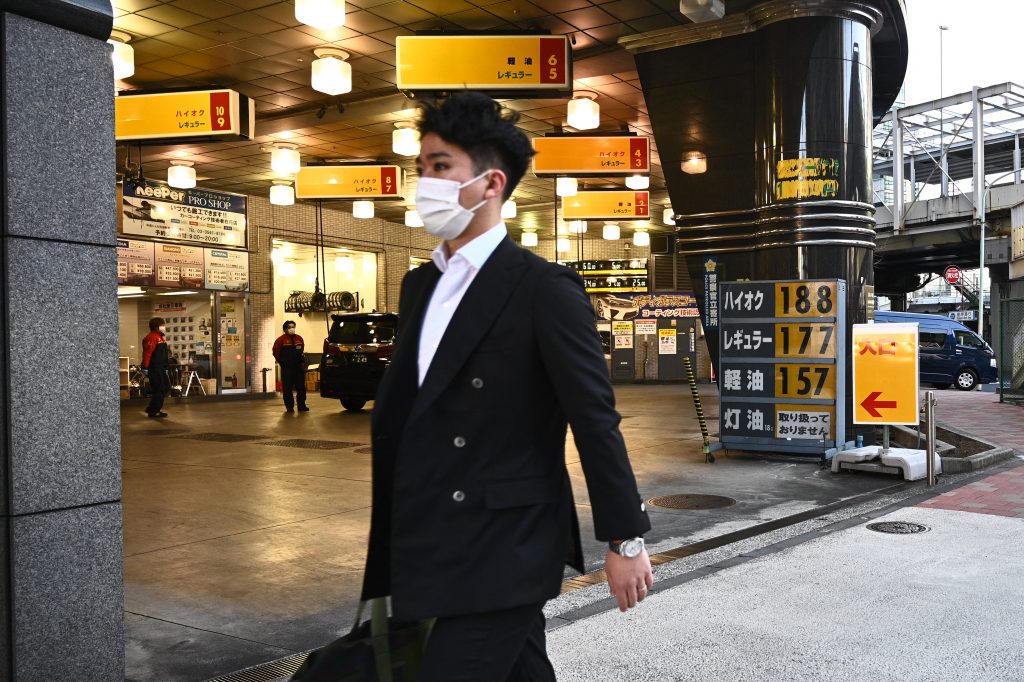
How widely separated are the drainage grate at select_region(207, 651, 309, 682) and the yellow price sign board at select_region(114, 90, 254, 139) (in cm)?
962

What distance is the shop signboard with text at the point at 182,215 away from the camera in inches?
766

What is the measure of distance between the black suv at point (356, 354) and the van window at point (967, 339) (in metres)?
15.7

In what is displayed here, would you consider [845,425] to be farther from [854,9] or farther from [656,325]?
[656,325]

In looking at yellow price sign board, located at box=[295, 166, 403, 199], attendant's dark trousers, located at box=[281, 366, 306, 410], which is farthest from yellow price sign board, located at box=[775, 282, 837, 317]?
attendant's dark trousers, located at box=[281, 366, 306, 410]

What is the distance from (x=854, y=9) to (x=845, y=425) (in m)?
4.79

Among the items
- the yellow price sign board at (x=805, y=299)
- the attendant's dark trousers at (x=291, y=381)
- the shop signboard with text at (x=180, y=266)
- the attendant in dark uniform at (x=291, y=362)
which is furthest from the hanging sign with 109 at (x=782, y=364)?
the shop signboard with text at (x=180, y=266)

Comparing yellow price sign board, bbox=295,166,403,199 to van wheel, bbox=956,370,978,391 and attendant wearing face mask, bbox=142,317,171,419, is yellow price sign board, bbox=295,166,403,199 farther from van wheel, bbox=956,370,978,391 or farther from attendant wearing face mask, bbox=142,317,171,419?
van wheel, bbox=956,370,978,391

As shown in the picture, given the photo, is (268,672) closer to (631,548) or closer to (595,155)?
(631,548)

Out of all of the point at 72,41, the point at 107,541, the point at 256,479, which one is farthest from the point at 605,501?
the point at 256,479

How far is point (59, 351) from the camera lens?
3211mm

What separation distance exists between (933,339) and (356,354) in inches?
620

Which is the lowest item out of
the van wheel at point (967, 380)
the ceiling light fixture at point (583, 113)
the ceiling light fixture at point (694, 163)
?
the van wheel at point (967, 380)

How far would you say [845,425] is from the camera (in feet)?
33.1

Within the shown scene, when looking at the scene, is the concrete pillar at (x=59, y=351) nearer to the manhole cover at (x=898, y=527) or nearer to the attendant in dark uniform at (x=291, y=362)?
the manhole cover at (x=898, y=527)
